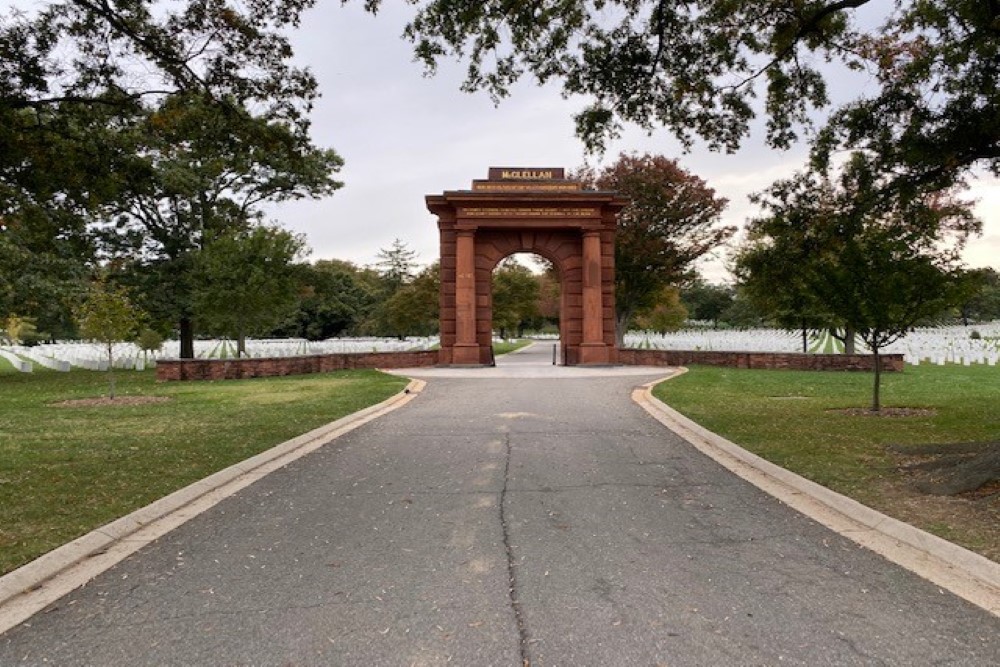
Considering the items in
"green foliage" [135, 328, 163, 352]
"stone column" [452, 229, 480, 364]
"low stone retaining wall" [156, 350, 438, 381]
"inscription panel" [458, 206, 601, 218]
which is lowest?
"low stone retaining wall" [156, 350, 438, 381]

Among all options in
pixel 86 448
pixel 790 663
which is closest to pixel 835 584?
pixel 790 663

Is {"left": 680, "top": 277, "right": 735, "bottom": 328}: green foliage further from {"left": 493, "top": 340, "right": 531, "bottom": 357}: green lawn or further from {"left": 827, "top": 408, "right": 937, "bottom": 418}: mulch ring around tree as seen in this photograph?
{"left": 827, "top": 408, "right": 937, "bottom": 418}: mulch ring around tree

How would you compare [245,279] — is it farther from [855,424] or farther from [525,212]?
[855,424]

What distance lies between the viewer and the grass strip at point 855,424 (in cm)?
536

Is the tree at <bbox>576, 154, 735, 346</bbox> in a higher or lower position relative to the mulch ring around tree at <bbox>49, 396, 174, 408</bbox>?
higher

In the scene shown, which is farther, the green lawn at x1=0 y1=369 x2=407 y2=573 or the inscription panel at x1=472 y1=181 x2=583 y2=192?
the inscription panel at x1=472 y1=181 x2=583 y2=192

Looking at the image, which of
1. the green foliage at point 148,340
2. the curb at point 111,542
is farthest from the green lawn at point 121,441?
the green foliage at point 148,340

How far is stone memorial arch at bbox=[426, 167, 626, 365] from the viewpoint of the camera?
2511 centimetres

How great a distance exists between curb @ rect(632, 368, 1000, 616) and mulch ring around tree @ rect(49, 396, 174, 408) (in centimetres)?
1165

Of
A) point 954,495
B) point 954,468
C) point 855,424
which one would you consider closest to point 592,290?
point 855,424

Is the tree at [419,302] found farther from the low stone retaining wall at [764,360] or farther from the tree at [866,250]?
the tree at [866,250]

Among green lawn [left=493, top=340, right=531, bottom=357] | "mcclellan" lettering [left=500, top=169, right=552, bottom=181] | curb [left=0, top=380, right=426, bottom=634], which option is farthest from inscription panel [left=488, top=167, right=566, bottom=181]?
curb [left=0, top=380, right=426, bottom=634]

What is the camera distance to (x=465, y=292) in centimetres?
2514

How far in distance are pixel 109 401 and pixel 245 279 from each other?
33.9ft
